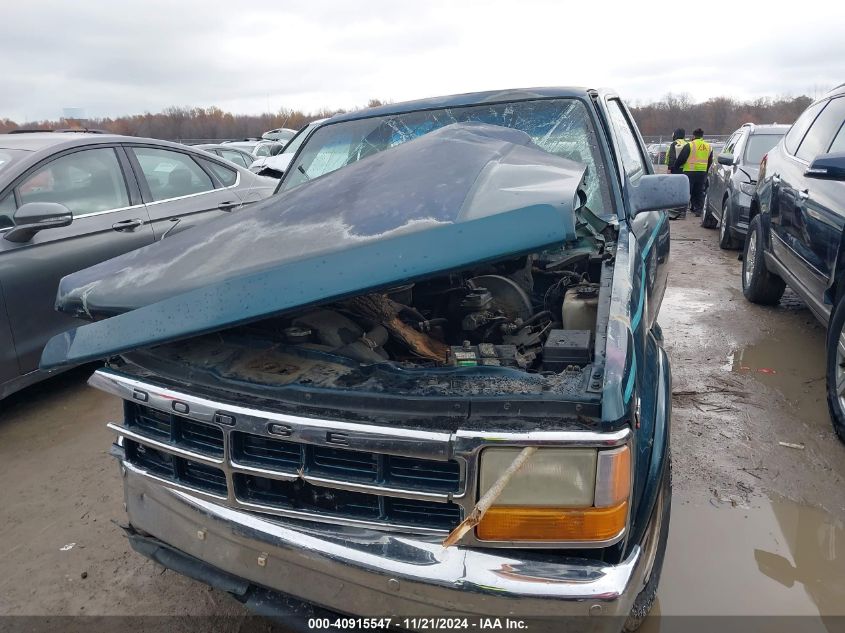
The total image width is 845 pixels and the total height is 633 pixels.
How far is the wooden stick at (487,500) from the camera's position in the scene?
1.37 metres

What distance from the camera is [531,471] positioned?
143cm

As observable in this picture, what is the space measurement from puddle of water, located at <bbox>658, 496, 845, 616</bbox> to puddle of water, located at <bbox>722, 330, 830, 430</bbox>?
103 centimetres

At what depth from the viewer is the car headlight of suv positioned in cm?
140

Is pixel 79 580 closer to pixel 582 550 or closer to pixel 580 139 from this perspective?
pixel 582 550

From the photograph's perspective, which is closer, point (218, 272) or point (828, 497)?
point (218, 272)

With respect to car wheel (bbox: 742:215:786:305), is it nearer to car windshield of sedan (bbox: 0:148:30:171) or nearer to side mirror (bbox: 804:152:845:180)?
side mirror (bbox: 804:152:845:180)

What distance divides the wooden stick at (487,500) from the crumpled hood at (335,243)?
0.47 meters

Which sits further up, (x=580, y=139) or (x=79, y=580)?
(x=580, y=139)

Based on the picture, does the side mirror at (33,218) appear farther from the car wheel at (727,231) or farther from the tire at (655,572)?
the car wheel at (727,231)

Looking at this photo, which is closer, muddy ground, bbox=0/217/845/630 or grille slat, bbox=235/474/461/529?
grille slat, bbox=235/474/461/529

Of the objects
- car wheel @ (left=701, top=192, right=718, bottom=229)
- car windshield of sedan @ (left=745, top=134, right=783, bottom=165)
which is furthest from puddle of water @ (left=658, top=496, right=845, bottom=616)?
car wheel @ (left=701, top=192, right=718, bottom=229)

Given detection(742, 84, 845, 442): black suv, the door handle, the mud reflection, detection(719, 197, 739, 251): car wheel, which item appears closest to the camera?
the mud reflection

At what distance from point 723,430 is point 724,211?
550cm

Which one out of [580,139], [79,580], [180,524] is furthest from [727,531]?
[79,580]
